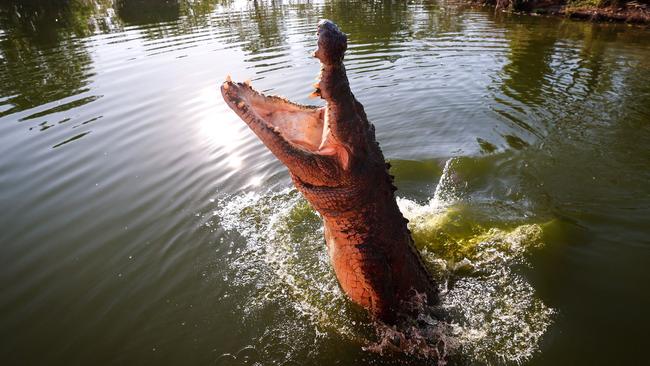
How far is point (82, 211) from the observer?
19.2ft

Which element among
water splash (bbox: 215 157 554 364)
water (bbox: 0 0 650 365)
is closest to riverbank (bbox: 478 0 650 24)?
water (bbox: 0 0 650 365)

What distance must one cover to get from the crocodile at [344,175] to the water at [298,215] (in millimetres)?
593

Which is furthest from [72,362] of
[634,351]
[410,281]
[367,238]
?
[634,351]

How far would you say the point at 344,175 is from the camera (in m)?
3.04

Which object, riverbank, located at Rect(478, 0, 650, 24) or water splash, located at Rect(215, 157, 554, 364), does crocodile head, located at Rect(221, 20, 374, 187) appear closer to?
water splash, located at Rect(215, 157, 554, 364)

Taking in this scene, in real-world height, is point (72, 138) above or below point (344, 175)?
below

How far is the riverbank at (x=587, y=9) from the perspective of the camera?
1675 centimetres

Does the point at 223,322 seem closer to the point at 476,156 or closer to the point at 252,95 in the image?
the point at 252,95

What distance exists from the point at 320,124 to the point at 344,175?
1.81 ft

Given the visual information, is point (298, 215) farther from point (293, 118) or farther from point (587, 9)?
point (587, 9)

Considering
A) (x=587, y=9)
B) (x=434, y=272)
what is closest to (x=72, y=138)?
(x=434, y=272)

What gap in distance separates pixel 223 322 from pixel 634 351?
12.3ft

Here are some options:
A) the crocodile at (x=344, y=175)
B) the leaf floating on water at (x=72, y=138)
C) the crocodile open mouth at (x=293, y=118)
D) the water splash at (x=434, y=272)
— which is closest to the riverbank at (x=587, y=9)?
the water splash at (x=434, y=272)

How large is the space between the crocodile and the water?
593mm
